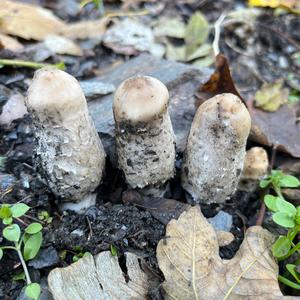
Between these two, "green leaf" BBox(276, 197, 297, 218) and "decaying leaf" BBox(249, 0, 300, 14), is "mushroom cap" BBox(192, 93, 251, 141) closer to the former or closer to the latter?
"green leaf" BBox(276, 197, 297, 218)

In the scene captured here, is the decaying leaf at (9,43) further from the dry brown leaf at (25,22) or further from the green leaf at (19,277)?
the green leaf at (19,277)

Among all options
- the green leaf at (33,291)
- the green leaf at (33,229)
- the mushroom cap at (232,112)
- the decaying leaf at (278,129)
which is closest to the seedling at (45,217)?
the green leaf at (33,229)

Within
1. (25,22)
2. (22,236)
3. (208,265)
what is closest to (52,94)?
(22,236)

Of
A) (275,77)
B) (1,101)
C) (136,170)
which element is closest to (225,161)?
(136,170)

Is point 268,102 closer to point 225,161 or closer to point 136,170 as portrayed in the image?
point 225,161

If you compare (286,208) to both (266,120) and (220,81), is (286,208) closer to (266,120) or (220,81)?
(220,81)

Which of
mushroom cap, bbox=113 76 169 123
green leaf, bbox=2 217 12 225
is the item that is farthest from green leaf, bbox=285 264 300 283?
green leaf, bbox=2 217 12 225
